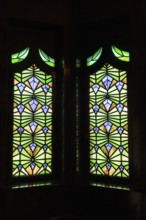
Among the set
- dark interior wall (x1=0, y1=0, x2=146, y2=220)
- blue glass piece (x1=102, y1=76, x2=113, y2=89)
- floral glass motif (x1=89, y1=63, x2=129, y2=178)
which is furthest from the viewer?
blue glass piece (x1=102, y1=76, x2=113, y2=89)

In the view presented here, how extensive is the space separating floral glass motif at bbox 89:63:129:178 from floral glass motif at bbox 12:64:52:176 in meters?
0.40

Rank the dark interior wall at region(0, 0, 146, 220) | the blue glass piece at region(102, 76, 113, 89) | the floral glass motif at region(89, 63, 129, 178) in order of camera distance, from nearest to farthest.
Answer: the dark interior wall at region(0, 0, 146, 220), the floral glass motif at region(89, 63, 129, 178), the blue glass piece at region(102, 76, 113, 89)

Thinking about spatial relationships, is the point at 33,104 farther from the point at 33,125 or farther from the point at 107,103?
the point at 107,103

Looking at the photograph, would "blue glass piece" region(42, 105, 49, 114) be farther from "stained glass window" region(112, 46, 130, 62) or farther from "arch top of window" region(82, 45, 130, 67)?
"stained glass window" region(112, 46, 130, 62)

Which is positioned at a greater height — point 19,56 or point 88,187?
point 19,56

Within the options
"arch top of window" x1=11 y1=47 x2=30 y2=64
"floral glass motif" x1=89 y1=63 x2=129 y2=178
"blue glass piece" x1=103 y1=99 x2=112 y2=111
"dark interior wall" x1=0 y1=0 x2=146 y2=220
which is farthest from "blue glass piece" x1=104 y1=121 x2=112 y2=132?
"arch top of window" x1=11 y1=47 x2=30 y2=64

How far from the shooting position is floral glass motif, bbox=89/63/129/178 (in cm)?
290

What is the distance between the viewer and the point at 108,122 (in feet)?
9.78

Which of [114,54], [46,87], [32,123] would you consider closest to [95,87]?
[114,54]

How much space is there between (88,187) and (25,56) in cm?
129

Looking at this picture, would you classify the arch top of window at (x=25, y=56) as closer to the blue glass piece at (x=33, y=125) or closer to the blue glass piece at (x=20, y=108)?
the blue glass piece at (x=20, y=108)

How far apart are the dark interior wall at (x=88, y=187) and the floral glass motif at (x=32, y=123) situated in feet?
0.77

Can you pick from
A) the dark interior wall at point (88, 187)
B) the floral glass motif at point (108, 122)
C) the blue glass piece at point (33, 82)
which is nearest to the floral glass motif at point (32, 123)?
the blue glass piece at point (33, 82)

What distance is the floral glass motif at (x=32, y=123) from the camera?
9.54ft
